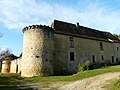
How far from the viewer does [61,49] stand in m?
29.3

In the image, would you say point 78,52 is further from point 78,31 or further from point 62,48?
point 78,31

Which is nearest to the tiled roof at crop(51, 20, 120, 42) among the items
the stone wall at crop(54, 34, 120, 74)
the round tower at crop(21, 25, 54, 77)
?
the stone wall at crop(54, 34, 120, 74)

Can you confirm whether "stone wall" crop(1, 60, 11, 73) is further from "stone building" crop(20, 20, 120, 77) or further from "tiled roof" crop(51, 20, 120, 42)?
"tiled roof" crop(51, 20, 120, 42)

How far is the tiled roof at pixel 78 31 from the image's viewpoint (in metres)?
30.4

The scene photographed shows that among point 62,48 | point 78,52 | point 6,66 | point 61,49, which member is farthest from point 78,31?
point 6,66

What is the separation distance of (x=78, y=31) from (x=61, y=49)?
19.7ft

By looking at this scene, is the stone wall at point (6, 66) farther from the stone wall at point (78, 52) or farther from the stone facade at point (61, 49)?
Answer: the stone wall at point (78, 52)

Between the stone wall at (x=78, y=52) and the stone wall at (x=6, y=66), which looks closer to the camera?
the stone wall at (x=78, y=52)

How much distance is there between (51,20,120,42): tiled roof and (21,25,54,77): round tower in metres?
3.67

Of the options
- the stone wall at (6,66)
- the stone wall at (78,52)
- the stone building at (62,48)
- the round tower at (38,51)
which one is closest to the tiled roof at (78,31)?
the stone building at (62,48)

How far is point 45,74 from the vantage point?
2470cm

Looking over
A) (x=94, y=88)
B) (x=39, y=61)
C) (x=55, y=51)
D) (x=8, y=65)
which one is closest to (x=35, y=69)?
(x=39, y=61)

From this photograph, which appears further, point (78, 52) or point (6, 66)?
point (6, 66)

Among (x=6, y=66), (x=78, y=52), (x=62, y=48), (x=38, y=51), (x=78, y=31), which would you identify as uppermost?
(x=78, y=31)
